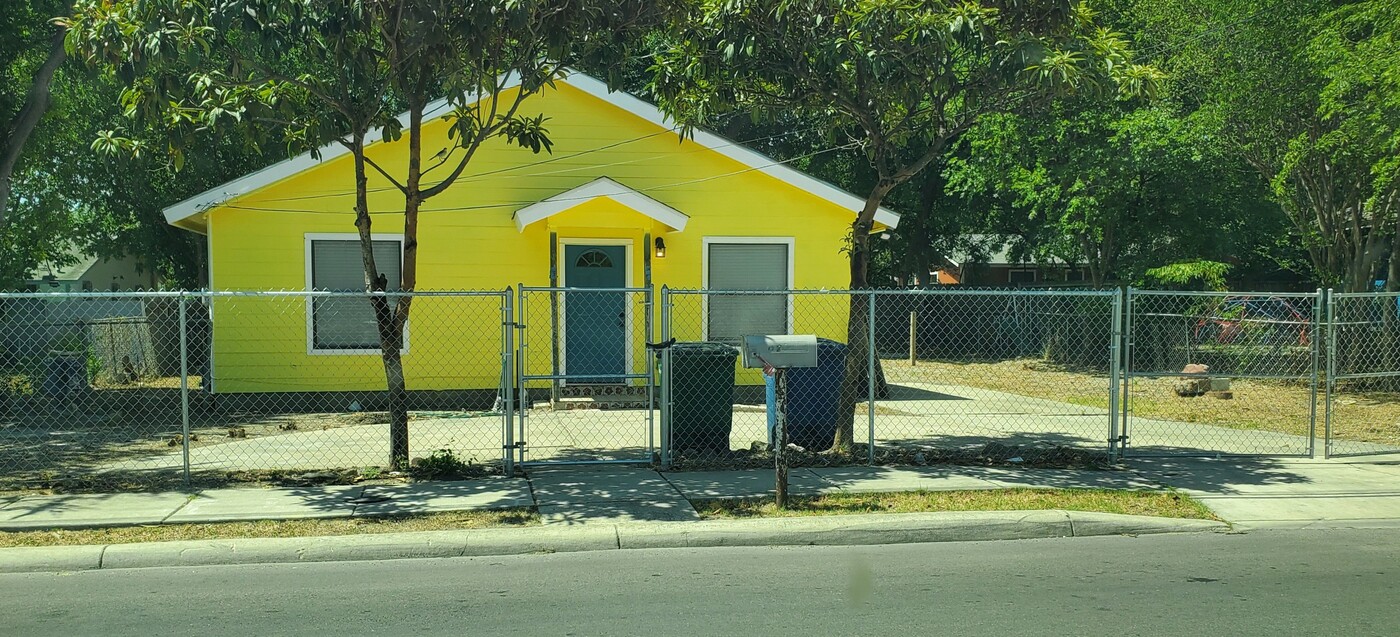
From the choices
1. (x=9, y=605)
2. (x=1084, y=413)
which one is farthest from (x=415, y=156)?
(x=1084, y=413)

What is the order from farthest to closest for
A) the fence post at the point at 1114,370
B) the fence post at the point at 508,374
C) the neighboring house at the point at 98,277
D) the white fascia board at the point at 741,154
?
the neighboring house at the point at 98,277 < the white fascia board at the point at 741,154 < the fence post at the point at 1114,370 < the fence post at the point at 508,374

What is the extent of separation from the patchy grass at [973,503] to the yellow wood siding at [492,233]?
687 cm

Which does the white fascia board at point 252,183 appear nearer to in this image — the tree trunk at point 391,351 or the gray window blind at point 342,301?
the gray window blind at point 342,301

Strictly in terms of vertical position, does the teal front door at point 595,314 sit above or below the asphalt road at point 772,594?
above

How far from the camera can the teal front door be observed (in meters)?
15.4

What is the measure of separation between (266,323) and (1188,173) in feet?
57.0

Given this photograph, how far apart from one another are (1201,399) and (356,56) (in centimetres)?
1350

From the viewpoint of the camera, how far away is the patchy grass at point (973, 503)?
8.37 m

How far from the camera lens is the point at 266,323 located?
14.6m

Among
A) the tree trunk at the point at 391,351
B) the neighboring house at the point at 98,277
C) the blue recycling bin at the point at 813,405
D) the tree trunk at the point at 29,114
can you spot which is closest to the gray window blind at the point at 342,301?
the tree trunk at the point at 29,114

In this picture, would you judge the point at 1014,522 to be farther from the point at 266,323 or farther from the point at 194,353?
the point at 194,353

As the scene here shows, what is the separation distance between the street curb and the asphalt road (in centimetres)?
17

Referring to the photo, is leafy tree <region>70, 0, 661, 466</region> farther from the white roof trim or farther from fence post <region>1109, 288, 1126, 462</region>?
fence post <region>1109, 288, 1126, 462</region>

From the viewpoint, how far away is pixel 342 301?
14.9 m
